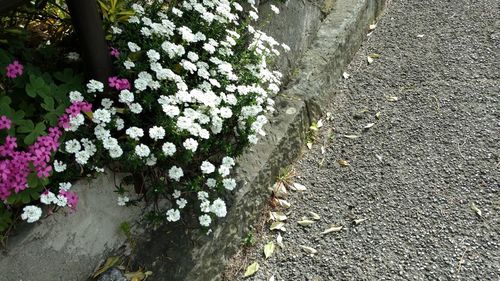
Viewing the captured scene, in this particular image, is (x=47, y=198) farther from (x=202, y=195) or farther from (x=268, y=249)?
(x=268, y=249)

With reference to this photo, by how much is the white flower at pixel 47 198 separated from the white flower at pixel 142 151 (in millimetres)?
410

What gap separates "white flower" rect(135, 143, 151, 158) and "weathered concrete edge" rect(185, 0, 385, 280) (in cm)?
67

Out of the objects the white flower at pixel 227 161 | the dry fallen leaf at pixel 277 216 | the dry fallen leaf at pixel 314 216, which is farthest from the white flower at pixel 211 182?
the dry fallen leaf at pixel 314 216

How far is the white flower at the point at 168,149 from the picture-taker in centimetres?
241

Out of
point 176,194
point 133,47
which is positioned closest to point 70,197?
point 176,194

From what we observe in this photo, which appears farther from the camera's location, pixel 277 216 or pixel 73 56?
pixel 277 216

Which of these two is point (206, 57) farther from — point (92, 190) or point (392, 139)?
point (392, 139)

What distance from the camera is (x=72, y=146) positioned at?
2391mm

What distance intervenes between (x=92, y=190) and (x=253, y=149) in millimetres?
1063

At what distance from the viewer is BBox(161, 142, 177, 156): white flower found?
241cm

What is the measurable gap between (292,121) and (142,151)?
4.52ft

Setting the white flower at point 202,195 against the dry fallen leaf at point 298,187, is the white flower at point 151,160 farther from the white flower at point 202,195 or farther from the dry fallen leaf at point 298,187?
the dry fallen leaf at point 298,187

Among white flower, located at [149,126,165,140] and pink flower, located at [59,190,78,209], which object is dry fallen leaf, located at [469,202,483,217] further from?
pink flower, located at [59,190,78,209]

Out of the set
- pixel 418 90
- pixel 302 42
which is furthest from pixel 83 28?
pixel 418 90
